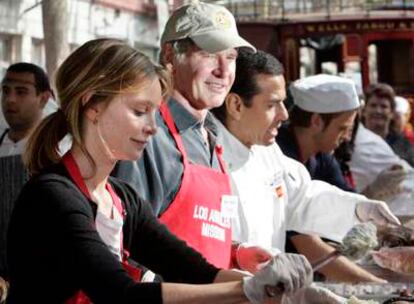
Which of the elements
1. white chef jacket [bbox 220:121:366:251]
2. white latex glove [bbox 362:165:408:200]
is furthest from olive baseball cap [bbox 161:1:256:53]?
white latex glove [bbox 362:165:408:200]

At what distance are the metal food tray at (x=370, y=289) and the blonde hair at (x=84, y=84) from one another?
3.44 ft

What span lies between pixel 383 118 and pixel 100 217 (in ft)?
16.1

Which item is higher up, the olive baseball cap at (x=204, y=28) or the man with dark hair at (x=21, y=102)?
the olive baseball cap at (x=204, y=28)

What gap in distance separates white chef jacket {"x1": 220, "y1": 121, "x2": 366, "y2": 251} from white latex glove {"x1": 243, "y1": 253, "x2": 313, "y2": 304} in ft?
4.01

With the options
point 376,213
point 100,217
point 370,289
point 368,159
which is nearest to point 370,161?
point 368,159

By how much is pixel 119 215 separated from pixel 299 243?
173 centimetres

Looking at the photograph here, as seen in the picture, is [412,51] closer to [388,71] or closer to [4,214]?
[388,71]

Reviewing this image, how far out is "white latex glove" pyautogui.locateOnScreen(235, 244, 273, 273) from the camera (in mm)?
2869

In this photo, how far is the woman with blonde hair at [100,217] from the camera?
78.8 inches

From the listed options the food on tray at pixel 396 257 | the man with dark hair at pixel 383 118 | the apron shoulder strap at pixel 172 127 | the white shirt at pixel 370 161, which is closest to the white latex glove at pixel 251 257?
the apron shoulder strap at pixel 172 127

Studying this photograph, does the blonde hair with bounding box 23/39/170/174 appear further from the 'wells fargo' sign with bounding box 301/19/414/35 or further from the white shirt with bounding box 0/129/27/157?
the 'wells fargo' sign with bounding box 301/19/414/35

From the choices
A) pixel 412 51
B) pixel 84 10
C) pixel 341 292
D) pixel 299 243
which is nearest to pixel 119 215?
pixel 341 292

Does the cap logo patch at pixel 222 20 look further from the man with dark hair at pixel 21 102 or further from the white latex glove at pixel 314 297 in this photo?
the man with dark hair at pixel 21 102

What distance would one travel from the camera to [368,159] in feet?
18.7
